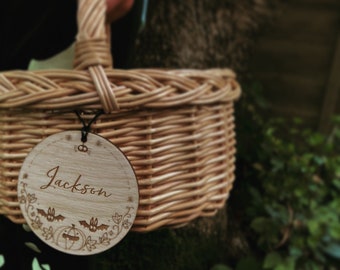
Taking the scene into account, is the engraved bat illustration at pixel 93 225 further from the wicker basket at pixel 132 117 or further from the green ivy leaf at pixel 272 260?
the green ivy leaf at pixel 272 260

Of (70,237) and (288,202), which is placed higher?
(70,237)

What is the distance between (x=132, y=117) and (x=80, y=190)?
113 mm

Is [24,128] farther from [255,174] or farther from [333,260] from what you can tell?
[333,260]

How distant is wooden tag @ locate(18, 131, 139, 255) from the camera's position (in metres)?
0.49

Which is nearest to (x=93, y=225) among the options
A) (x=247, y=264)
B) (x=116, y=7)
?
(x=116, y=7)

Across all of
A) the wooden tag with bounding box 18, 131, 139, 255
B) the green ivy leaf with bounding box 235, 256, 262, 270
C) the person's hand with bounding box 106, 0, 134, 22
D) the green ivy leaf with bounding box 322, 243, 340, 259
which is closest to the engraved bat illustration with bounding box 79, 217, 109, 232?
the wooden tag with bounding box 18, 131, 139, 255

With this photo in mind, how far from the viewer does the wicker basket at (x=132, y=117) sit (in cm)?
49

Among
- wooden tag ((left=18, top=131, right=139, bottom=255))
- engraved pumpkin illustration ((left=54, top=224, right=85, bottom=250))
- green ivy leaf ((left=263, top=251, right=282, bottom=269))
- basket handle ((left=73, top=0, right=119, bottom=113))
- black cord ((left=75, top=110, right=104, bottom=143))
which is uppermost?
basket handle ((left=73, top=0, right=119, bottom=113))

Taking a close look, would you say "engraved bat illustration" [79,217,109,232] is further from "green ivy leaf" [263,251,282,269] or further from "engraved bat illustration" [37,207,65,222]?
"green ivy leaf" [263,251,282,269]

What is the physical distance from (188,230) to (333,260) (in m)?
0.65

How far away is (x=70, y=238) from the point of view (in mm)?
508

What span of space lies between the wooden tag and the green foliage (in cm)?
64

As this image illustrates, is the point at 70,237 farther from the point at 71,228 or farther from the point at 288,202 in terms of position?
the point at 288,202

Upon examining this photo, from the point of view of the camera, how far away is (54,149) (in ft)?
1.63
